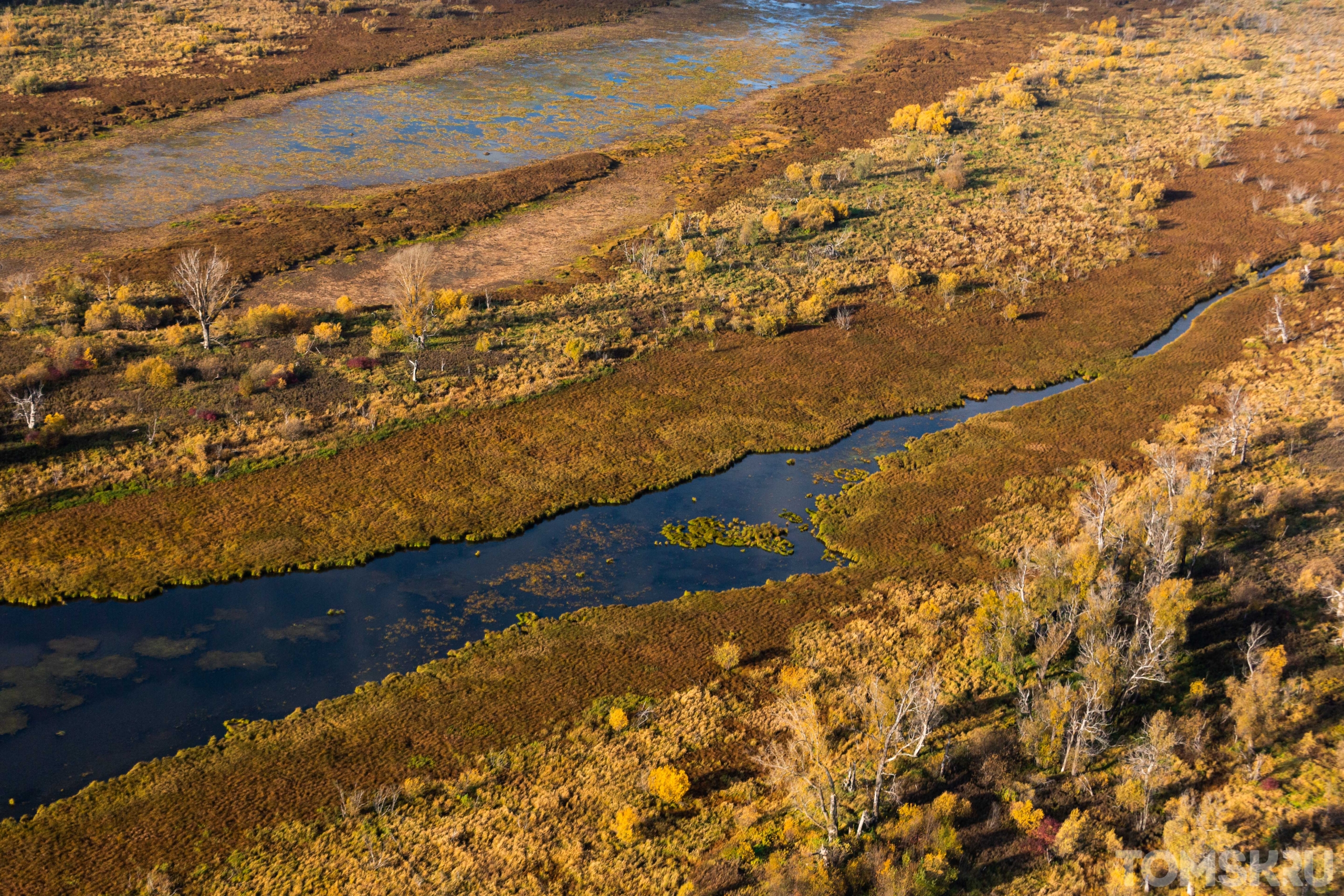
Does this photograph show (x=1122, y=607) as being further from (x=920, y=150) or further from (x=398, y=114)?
(x=398, y=114)

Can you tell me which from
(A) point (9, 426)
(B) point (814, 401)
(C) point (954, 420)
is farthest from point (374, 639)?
(C) point (954, 420)

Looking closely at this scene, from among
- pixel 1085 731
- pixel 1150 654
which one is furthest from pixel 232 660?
pixel 1150 654

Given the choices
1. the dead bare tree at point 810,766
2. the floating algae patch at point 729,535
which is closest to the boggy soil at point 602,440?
the floating algae patch at point 729,535

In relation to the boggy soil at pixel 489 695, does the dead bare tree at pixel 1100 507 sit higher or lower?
higher

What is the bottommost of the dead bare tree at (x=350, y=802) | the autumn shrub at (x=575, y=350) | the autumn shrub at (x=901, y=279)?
the dead bare tree at (x=350, y=802)

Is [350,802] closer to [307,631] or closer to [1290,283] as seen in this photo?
[307,631]

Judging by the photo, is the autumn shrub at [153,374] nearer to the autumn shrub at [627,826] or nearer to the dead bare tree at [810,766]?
the autumn shrub at [627,826]

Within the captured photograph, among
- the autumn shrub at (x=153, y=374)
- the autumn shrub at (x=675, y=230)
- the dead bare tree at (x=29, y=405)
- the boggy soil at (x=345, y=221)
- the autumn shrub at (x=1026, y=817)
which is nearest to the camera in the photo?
the autumn shrub at (x=1026, y=817)
